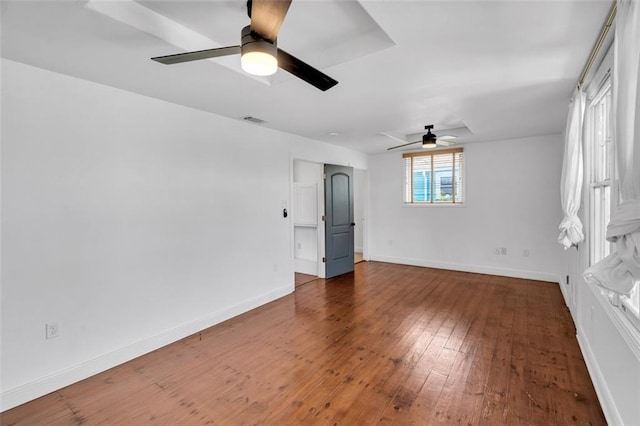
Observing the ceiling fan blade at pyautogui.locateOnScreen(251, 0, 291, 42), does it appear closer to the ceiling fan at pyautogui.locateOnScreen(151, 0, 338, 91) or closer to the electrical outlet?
the ceiling fan at pyautogui.locateOnScreen(151, 0, 338, 91)

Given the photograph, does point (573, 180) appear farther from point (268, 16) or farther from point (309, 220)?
point (309, 220)

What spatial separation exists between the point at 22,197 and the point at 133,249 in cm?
87

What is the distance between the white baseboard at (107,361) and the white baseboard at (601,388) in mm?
3388

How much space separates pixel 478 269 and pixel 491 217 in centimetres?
99

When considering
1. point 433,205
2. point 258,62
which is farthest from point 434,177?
point 258,62

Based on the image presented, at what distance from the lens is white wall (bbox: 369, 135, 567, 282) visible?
491cm

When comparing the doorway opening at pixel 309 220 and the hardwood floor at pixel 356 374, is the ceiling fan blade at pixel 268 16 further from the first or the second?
the doorway opening at pixel 309 220

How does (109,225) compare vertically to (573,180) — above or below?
below

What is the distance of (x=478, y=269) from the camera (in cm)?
555

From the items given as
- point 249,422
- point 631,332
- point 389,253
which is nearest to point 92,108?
point 249,422

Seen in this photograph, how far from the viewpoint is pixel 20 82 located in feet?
7.14

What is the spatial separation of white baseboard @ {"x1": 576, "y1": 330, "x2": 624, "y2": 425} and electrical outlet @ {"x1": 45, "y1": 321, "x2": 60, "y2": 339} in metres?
3.80

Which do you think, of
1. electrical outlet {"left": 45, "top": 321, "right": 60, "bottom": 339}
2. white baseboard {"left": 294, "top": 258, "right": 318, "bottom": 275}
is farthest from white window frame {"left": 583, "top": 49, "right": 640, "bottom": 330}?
white baseboard {"left": 294, "top": 258, "right": 318, "bottom": 275}

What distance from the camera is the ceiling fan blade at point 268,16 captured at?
4.03ft
